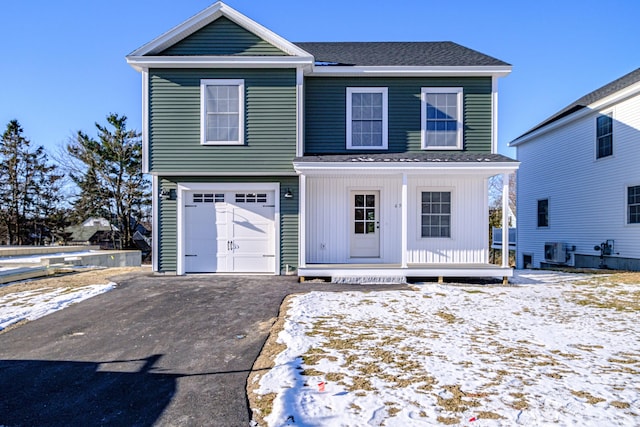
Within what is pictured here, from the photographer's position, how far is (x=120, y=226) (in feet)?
88.2

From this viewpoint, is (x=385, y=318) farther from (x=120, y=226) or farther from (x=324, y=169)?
(x=120, y=226)

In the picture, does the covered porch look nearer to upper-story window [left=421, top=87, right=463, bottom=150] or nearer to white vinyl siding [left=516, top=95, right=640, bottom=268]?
upper-story window [left=421, top=87, right=463, bottom=150]

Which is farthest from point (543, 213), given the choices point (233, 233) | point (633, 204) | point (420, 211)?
point (233, 233)

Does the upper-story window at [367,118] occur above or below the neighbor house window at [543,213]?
Result: above

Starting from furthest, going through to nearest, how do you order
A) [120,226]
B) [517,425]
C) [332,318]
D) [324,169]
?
[120,226] < [324,169] < [332,318] < [517,425]

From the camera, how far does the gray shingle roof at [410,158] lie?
28.7 feet

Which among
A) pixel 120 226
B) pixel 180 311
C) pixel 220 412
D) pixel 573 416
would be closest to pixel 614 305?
pixel 573 416

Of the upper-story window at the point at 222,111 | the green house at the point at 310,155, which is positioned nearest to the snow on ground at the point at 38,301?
the green house at the point at 310,155

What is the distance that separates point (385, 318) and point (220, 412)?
3223 millimetres

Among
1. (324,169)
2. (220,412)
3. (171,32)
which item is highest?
(171,32)

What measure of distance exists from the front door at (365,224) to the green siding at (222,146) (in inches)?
83.0

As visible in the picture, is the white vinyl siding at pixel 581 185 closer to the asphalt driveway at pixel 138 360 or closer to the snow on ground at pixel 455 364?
the snow on ground at pixel 455 364

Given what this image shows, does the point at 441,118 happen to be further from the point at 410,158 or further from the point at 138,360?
the point at 138,360

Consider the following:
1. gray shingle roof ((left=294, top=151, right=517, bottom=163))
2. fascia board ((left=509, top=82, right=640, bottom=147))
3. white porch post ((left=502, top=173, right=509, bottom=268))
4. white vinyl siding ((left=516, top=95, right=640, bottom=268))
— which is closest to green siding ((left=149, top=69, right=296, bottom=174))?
gray shingle roof ((left=294, top=151, right=517, bottom=163))
